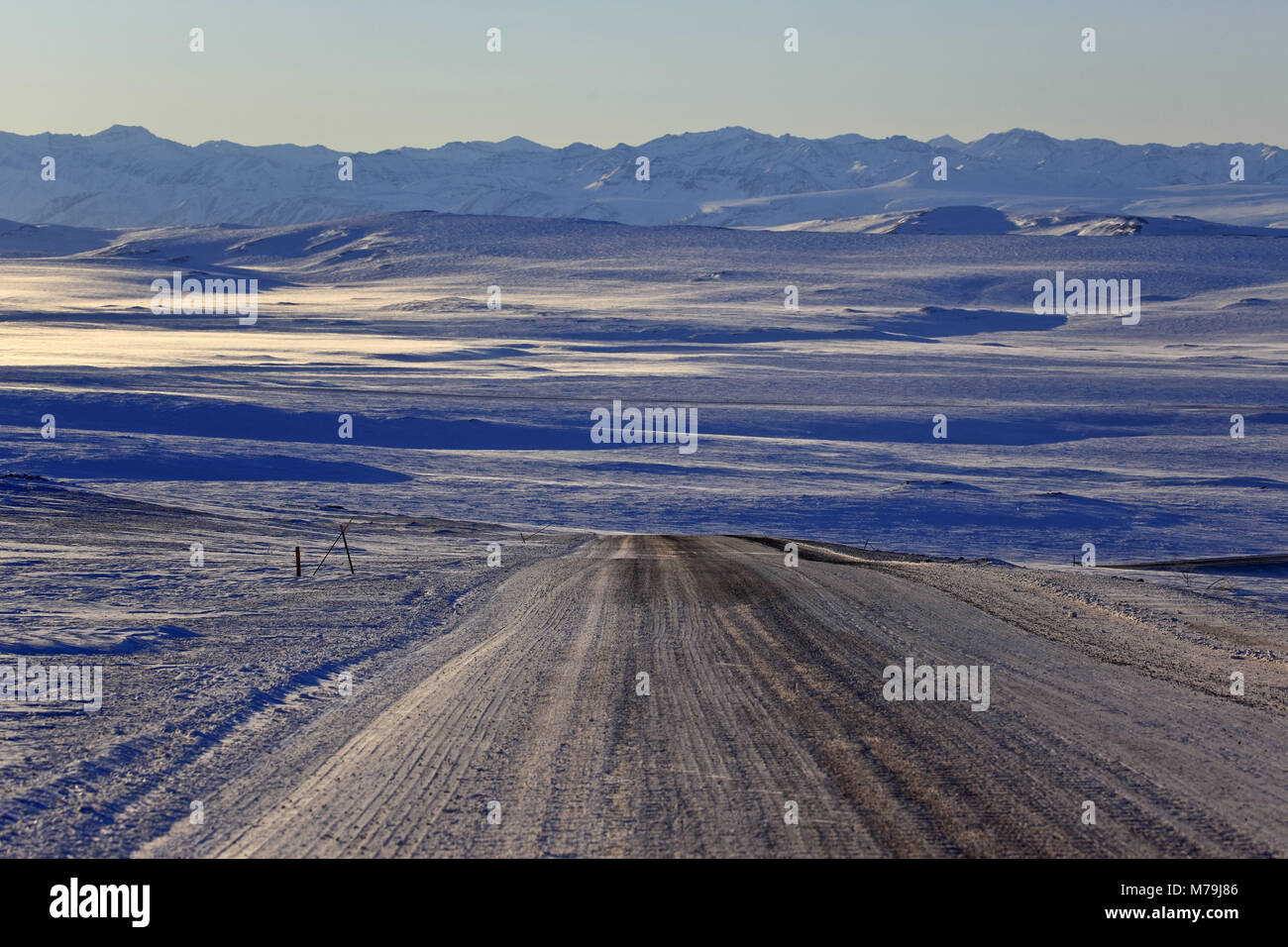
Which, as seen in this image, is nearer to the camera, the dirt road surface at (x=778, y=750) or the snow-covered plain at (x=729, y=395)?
the dirt road surface at (x=778, y=750)

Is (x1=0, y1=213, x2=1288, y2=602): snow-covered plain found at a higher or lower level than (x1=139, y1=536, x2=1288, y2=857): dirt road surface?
higher

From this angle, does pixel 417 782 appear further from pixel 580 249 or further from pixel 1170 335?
pixel 580 249

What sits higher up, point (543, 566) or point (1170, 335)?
point (1170, 335)

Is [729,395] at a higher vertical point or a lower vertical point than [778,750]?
higher

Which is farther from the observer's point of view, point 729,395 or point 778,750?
point 729,395
